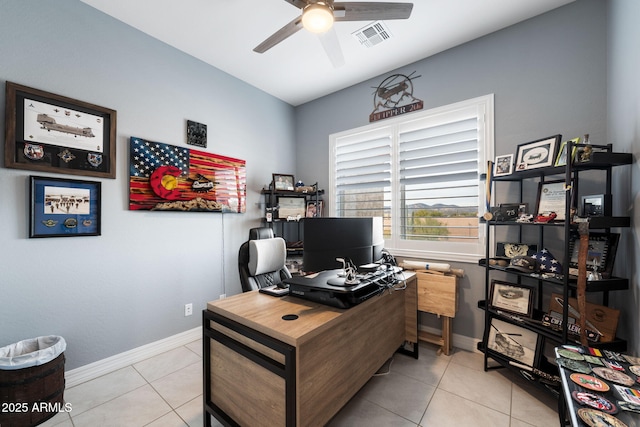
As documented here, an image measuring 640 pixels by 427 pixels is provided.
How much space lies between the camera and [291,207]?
11.3 feet

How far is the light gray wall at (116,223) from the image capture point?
5.83ft

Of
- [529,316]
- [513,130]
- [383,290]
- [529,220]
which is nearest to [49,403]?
[383,290]

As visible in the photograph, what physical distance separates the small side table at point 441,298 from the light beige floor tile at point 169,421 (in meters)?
2.07

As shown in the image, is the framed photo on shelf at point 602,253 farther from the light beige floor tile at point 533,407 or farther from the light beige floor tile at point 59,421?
the light beige floor tile at point 59,421

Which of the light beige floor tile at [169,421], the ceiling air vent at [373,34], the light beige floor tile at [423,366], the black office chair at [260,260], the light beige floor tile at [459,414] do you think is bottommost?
the light beige floor tile at [423,366]

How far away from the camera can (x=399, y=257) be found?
289 centimetres

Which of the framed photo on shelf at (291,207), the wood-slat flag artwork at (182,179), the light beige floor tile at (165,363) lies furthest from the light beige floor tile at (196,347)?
the framed photo on shelf at (291,207)

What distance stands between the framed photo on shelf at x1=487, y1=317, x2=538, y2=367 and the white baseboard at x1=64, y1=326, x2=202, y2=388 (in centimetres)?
278

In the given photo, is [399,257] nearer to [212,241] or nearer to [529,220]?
[529,220]

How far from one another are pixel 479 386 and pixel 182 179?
3.12m

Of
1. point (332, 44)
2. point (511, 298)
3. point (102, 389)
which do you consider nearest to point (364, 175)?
point (332, 44)

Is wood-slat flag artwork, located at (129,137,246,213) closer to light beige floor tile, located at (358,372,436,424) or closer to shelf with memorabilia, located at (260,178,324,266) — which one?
shelf with memorabilia, located at (260,178,324,266)

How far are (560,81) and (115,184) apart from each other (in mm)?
3740

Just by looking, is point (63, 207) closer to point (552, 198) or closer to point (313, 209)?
point (313, 209)
